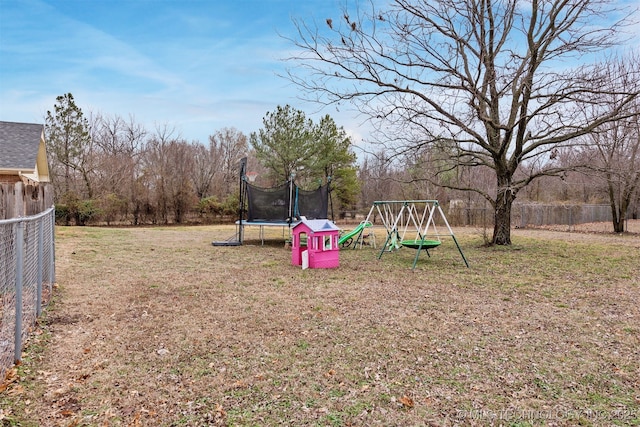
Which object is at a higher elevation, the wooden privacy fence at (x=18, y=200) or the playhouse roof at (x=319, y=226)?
the wooden privacy fence at (x=18, y=200)

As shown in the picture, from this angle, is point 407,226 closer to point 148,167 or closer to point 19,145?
point 19,145

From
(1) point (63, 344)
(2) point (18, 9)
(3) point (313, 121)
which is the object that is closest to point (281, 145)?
(3) point (313, 121)

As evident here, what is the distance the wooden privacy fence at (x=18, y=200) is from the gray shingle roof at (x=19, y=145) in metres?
6.57

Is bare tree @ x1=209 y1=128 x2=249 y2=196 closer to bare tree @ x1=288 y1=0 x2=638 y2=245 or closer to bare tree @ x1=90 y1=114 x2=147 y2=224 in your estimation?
bare tree @ x1=90 y1=114 x2=147 y2=224

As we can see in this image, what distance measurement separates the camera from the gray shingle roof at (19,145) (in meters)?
10.6

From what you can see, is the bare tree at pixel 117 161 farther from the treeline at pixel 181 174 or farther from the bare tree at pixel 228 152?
the bare tree at pixel 228 152

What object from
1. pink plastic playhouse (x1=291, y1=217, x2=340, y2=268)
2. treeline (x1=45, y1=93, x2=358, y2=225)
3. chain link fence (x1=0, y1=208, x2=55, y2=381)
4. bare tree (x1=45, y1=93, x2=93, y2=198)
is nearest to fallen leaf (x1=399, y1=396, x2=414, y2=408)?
chain link fence (x1=0, y1=208, x2=55, y2=381)

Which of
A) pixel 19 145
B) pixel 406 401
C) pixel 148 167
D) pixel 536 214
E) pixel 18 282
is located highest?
pixel 148 167

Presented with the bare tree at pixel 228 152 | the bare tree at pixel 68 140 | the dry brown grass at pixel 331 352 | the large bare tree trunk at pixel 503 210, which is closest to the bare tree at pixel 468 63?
the large bare tree trunk at pixel 503 210

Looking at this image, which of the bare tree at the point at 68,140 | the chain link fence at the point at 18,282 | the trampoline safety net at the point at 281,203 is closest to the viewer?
the chain link fence at the point at 18,282

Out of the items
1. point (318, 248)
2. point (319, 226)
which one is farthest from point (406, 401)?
point (319, 226)

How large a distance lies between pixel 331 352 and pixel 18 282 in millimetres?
2276

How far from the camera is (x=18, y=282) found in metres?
2.72

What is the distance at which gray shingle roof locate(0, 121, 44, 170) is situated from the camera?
1057cm
